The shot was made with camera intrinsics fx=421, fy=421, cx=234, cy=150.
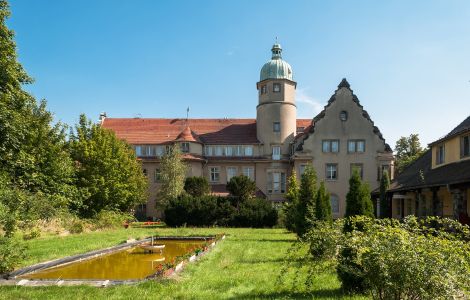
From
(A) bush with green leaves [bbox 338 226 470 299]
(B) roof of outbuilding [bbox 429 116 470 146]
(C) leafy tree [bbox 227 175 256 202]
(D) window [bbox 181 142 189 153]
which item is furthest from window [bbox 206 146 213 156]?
(A) bush with green leaves [bbox 338 226 470 299]

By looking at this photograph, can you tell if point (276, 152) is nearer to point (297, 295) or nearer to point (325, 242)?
point (297, 295)

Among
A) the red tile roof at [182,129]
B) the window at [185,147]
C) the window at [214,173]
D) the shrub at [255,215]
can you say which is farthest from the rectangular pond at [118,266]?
the red tile roof at [182,129]

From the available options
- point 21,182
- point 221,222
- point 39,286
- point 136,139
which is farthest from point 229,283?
point 136,139

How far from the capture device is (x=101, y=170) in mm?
37281

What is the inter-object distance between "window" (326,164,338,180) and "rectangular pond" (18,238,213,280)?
25.3m

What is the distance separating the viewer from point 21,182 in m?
29.6

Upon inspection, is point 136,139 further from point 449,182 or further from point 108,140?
point 449,182

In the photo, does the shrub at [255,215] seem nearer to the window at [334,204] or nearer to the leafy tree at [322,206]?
the window at [334,204]

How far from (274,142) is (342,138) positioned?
26.1 ft

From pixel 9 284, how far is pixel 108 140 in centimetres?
2837

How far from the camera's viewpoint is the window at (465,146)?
77.4 ft

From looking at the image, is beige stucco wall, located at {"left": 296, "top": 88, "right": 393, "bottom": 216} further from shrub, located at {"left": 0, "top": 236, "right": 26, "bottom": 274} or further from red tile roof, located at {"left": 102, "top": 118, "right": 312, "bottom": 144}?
shrub, located at {"left": 0, "top": 236, "right": 26, "bottom": 274}

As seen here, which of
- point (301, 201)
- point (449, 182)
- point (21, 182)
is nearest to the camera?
point (449, 182)

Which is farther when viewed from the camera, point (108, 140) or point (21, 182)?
point (108, 140)
